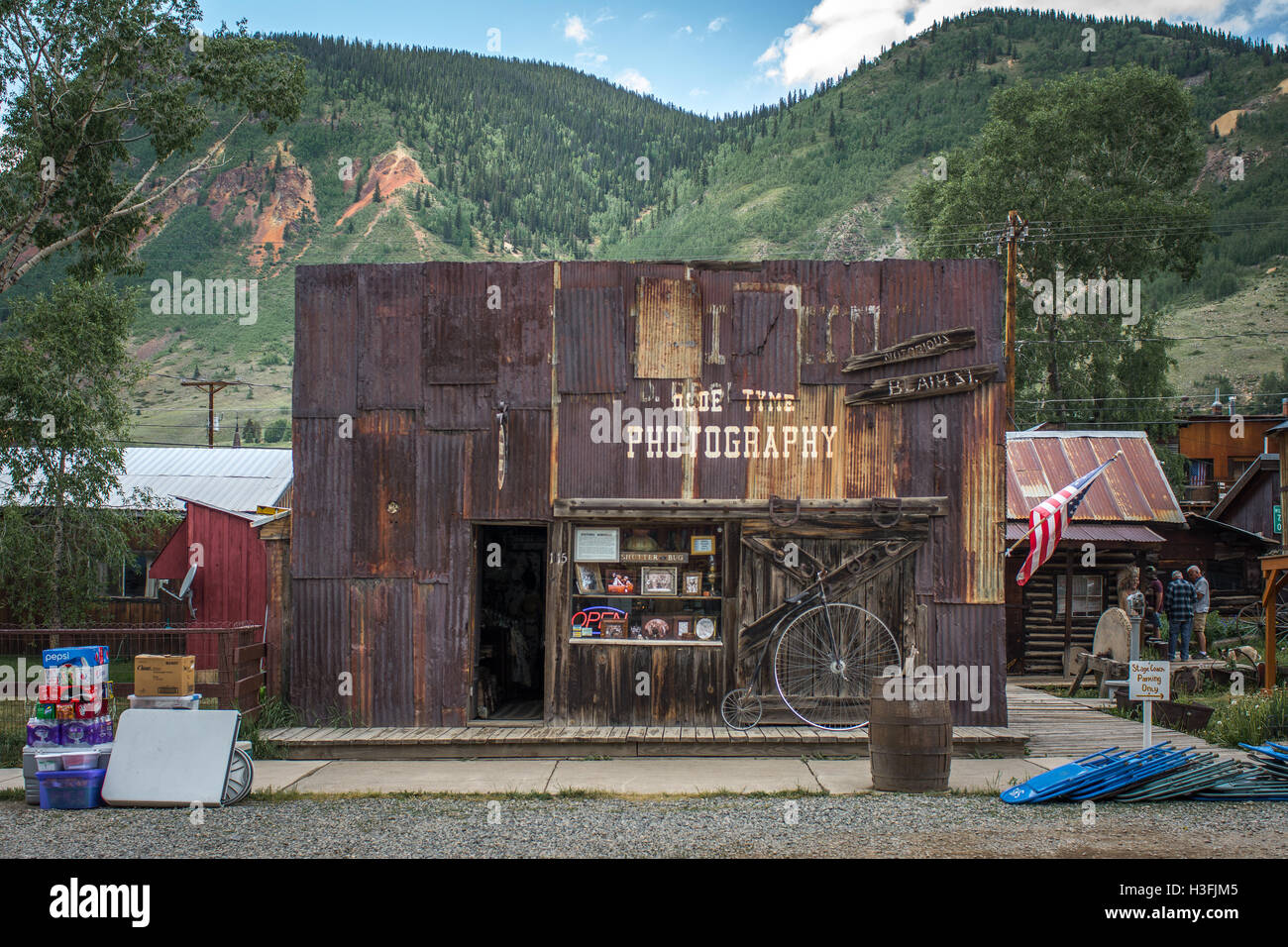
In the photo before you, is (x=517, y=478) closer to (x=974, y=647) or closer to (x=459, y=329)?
(x=459, y=329)

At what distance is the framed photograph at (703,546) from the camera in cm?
1335

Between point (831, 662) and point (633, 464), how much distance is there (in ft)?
10.9

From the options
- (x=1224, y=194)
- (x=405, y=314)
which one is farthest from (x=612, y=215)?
(x=405, y=314)

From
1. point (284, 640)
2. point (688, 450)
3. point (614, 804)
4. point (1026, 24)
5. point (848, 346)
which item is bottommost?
point (614, 804)

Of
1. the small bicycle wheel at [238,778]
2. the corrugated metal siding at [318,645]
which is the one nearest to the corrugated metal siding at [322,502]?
the corrugated metal siding at [318,645]

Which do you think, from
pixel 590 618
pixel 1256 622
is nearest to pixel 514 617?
pixel 590 618

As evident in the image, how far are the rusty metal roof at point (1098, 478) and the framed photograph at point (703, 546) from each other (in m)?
12.6

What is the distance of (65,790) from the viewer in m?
10.1

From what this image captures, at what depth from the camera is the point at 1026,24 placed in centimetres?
14975

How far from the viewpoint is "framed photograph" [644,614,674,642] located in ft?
43.6

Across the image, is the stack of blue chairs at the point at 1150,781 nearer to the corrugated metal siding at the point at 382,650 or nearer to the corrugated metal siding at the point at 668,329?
the corrugated metal siding at the point at 668,329

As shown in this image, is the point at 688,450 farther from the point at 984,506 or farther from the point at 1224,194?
the point at 1224,194

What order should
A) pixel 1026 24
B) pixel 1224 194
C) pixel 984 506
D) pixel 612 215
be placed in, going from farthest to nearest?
pixel 1026 24 < pixel 612 215 < pixel 1224 194 < pixel 984 506

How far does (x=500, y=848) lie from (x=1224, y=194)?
111 meters
